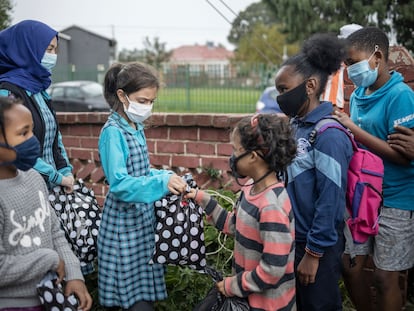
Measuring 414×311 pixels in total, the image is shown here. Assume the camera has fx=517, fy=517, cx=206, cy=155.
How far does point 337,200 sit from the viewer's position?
2484 millimetres

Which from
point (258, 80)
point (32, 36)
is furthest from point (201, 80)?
point (32, 36)

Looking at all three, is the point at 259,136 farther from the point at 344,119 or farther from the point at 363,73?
the point at 363,73

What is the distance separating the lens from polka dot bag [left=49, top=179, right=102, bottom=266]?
9.57 ft

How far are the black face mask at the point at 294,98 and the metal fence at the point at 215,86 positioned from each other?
15030mm

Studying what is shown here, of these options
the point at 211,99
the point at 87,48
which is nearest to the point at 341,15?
the point at 211,99

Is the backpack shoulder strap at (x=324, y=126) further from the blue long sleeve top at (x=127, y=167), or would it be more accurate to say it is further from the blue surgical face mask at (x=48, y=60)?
the blue surgical face mask at (x=48, y=60)

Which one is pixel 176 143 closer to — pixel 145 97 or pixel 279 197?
pixel 145 97

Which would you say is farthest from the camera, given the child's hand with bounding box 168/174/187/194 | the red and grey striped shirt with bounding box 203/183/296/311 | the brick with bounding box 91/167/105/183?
the brick with bounding box 91/167/105/183

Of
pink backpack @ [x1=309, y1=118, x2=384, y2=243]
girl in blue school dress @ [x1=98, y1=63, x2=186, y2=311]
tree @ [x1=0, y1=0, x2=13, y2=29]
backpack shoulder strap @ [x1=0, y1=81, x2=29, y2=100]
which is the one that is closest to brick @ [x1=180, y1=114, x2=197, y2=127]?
girl in blue school dress @ [x1=98, y1=63, x2=186, y2=311]

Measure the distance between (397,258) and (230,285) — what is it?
121cm

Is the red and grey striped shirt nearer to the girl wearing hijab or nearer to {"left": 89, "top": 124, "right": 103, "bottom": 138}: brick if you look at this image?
the girl wearing hijab

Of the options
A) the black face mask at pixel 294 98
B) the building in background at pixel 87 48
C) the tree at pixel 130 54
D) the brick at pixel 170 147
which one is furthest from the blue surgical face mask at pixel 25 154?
the tree at pixel 130 54

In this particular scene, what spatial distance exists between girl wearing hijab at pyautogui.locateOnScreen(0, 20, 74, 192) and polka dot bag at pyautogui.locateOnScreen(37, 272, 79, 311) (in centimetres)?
83

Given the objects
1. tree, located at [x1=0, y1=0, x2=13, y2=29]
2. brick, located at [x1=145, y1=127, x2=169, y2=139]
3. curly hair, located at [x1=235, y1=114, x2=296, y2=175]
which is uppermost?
tree, located at [x1=0, y1=0, x2=13, y2=29]
